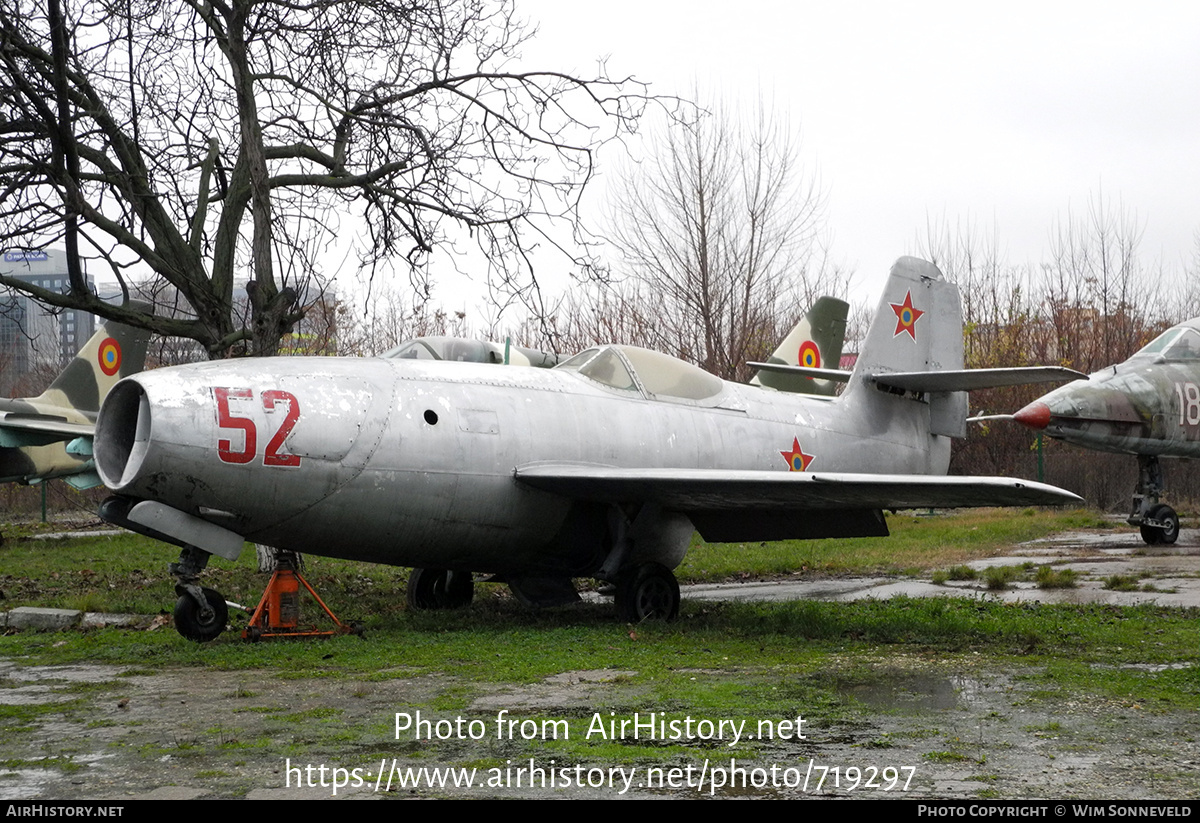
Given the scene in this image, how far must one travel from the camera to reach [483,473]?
8422 mm

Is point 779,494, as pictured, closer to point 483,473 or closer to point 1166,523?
point 483,473

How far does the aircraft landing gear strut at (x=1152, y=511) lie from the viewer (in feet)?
48.7

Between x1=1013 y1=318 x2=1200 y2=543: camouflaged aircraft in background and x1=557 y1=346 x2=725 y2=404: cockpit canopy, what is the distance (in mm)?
5745

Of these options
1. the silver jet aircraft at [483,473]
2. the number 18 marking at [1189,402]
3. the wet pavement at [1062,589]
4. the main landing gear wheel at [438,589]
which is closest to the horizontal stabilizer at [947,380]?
the silver jet aircraft at [483,473]

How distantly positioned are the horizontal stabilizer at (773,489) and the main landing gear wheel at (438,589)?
1.91 meters

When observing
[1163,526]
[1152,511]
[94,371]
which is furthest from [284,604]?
[94,371]

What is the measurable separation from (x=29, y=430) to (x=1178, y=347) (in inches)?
659

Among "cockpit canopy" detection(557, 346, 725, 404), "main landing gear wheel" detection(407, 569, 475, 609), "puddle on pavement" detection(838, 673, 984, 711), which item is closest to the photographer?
"puddle on pavement" detection(838, 673, 984, 711)

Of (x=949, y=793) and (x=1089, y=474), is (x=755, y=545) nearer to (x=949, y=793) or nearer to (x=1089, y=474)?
(x=1089, y=474)

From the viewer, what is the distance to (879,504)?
8.65m

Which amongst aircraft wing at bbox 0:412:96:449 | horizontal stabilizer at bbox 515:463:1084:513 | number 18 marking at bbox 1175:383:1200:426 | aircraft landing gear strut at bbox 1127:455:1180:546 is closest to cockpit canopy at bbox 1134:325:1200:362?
number 18 marking at bbox 1175:383:1200:426

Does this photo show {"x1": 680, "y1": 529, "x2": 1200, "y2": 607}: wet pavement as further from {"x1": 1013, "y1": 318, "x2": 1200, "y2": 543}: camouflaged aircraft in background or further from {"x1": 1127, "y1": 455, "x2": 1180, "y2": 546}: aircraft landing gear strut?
{"x1": 1013, "y1": 318, "x2": 1200, "y2": 543}: camouflaged aircraft in background

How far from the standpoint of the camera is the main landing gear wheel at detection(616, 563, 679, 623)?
8.78 metres

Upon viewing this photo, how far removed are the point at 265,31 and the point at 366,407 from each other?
609 cm
